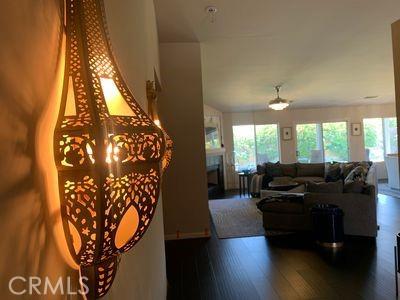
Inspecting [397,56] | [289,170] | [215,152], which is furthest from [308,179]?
[397,56]

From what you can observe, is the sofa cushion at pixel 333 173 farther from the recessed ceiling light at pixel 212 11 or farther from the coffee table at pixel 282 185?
the recessed ceiling light at pixel 212 11

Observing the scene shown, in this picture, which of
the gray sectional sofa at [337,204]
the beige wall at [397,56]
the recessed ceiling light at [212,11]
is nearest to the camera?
the beige wall at [397,56]

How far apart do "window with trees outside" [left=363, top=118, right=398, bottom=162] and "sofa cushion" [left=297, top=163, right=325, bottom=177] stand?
9.59 feet

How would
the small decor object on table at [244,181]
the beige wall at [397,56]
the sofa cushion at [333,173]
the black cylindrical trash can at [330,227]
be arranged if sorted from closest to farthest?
the beige wall at [397,56] < the black cylindrical trash can at [330,227] < the sofa cushion at [333,173] < the small decor object on table at [244,181]

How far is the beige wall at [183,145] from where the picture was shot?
15.6 ft

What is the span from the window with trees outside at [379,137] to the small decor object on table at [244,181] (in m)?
4.33

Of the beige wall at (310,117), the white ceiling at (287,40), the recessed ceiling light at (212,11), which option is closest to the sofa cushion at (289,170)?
the beige wall at (310,117)

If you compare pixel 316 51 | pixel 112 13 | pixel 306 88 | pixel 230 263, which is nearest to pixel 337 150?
pixel 306 88

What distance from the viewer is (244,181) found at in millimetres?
9312

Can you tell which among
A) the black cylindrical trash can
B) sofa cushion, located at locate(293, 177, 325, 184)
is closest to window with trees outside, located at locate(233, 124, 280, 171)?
sofa cushion, located at locate(293, 177, 325, 184)

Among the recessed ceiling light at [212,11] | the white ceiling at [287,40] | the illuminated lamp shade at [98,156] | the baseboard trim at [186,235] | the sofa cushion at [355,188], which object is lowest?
the baseboard trim at [186,235]

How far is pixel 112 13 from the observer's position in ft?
3.76

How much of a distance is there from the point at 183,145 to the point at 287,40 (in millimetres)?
2075

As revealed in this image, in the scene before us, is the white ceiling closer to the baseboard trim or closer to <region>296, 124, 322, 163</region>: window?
the baseboard trim
